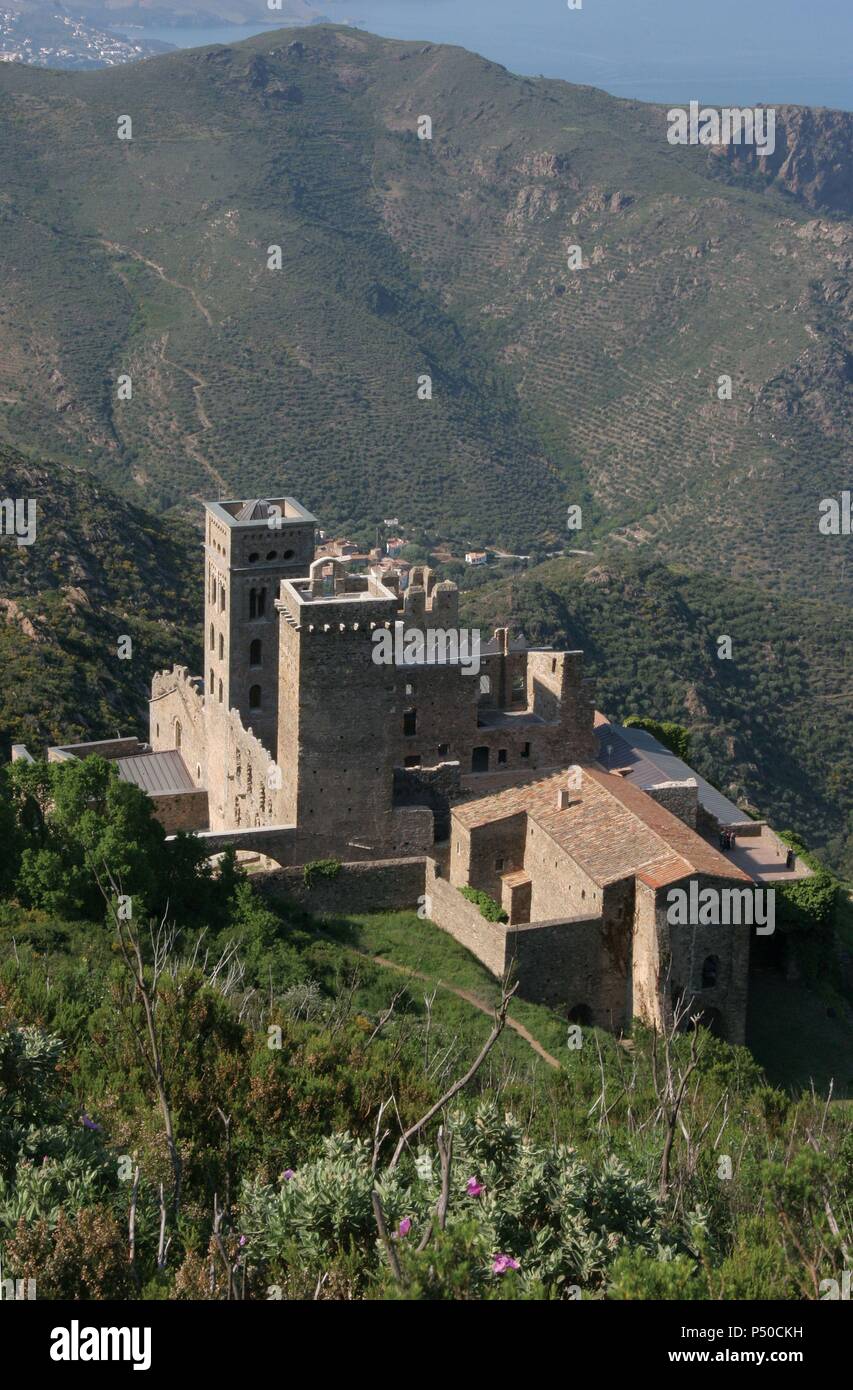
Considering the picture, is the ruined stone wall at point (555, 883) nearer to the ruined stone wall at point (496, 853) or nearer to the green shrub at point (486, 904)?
the ruined stone wall at point (496, 853)

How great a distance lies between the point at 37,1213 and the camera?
1691 cm

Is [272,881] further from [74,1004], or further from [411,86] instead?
[411,86]

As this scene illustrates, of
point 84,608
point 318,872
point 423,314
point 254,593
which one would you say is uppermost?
point 423,314

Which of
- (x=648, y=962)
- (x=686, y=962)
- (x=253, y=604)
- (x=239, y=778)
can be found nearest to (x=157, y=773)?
(x=239, y=778)

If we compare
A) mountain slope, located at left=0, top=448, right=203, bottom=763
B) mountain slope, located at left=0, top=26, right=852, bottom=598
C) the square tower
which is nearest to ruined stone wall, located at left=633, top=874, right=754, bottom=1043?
the square tower

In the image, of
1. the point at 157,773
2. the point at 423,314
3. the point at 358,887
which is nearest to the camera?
the point at 358,887

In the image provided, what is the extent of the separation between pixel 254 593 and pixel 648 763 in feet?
31.8

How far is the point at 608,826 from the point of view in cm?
3434

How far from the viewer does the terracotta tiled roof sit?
107ft

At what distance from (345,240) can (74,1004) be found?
365 feet

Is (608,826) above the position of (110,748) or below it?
below

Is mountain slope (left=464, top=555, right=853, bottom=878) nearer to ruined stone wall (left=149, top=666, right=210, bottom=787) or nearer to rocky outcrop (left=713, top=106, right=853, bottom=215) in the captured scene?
ruined stone wall (left=149, top=666, right=210, bottom=787)

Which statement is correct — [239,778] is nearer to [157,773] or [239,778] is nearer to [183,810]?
[183,810]

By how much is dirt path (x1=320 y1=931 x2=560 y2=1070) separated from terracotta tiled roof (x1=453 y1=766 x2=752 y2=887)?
10.2ft
